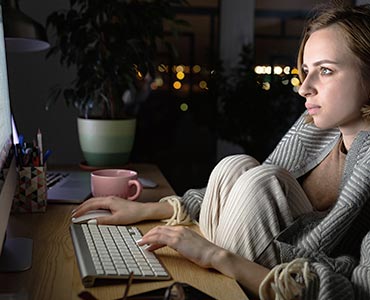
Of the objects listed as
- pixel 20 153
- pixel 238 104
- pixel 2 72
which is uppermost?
pixel 2 72

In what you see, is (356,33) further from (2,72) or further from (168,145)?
(168,145)

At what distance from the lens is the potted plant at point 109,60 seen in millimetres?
1809

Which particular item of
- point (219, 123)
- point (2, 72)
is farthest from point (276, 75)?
point (2, 72)

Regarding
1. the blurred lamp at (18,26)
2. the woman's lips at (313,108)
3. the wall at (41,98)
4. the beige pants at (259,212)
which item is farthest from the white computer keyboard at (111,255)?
the wall at (41,98)

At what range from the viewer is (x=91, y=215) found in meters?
1.11

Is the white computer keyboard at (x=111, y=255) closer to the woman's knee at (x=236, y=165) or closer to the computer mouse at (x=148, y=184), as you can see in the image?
the woman's knee at (x=236, y=165)

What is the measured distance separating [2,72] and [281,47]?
6.95ft

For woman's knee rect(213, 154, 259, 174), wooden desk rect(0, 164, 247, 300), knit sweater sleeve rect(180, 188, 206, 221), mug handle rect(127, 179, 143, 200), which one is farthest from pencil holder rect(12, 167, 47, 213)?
woman's knee rect(213, 154, 259, 174)

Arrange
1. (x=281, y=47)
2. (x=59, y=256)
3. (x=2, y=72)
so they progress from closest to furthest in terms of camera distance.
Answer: (x=59, y=256) < (x=2, y=72) < (x=281, y=47)

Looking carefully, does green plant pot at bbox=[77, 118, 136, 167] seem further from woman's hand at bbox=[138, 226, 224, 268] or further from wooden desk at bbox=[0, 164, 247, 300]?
woman's hand at bbox=[138, 226, 224, 268]

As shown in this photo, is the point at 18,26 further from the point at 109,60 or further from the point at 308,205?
the point at 308,205

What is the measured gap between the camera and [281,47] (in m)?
2.93

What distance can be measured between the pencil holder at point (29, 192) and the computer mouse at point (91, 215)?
139mm

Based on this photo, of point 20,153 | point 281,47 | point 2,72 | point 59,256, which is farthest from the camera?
point 281,47
